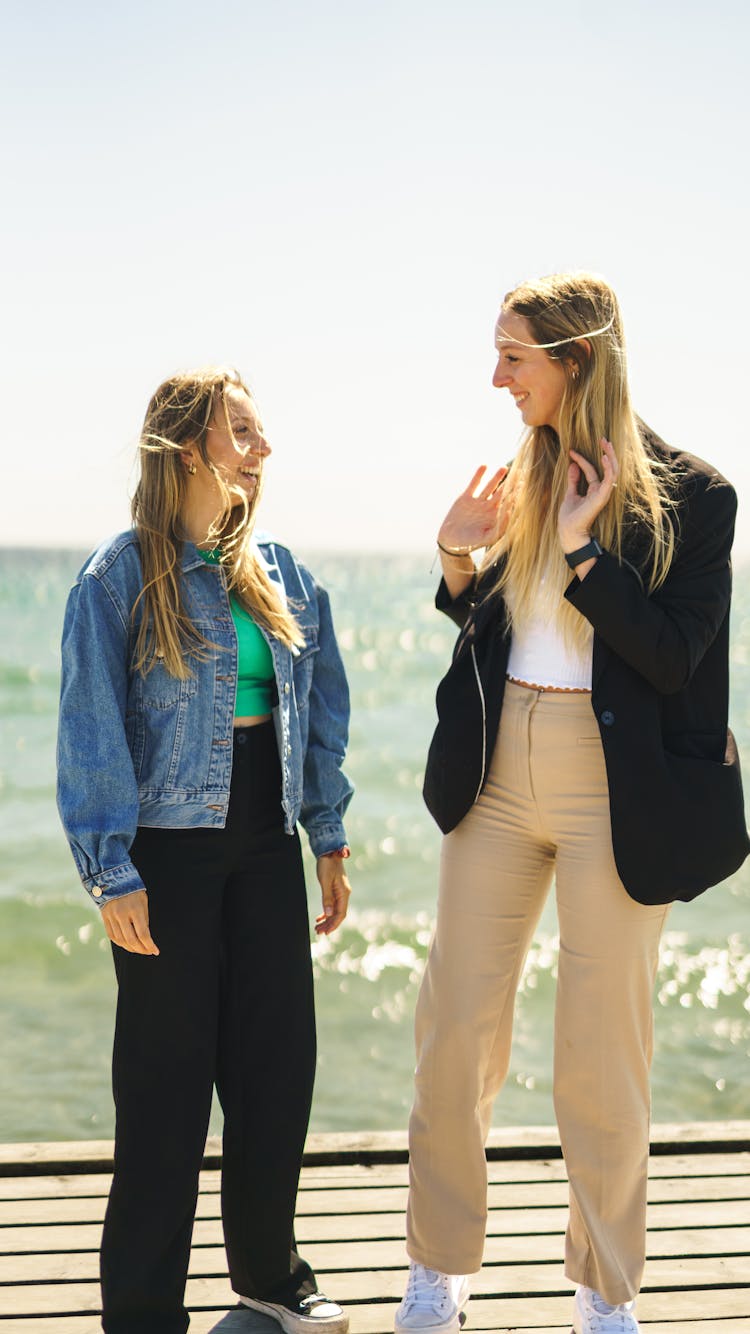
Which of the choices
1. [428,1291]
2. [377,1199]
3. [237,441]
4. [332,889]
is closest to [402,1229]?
[377,1199]

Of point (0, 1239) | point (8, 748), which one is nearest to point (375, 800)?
point (8, 748)

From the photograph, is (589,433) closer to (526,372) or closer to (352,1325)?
(526,372)

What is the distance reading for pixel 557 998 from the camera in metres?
2.33

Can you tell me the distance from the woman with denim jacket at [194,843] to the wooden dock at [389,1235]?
0.79ft

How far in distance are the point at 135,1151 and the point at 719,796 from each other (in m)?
1.19

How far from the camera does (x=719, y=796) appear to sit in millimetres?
2275

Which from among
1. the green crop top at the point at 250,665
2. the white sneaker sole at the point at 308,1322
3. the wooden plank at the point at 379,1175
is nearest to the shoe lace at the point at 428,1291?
the white sneaker sole at the point at 308,1322

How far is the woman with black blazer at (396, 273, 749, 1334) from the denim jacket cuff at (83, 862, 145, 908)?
1.88ft

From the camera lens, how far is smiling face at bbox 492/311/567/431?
2.30 m

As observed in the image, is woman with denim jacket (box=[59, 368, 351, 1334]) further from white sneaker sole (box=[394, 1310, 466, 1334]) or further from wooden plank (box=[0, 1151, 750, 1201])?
wooden plank (box=[0, 1151, 750, 1201])

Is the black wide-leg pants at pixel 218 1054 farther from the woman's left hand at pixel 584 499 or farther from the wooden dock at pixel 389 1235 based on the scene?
the woman's left hand at pixel 584 499

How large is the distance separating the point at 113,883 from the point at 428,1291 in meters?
0.95

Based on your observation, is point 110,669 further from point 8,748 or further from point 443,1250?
point 8,748

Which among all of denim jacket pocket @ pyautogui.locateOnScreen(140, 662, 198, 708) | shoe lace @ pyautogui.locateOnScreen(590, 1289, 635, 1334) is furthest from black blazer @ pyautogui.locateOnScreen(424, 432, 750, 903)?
shoe lace @ pyautogui.locateOnScreen(590, 1289, 635, 1334)
